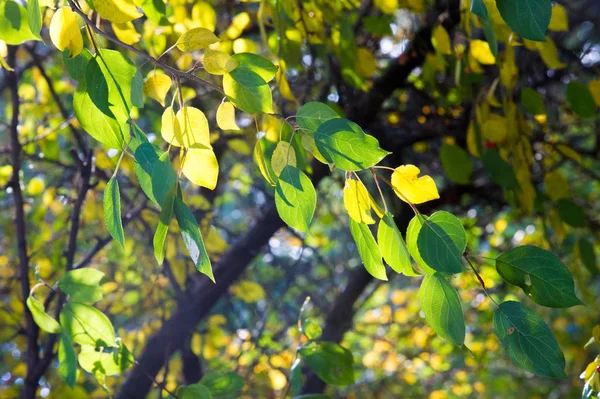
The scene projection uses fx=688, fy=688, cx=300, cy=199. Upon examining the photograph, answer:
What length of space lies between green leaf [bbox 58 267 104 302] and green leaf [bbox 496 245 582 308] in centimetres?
43

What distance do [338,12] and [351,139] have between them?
703 millimetres

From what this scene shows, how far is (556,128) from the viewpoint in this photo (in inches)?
74.2

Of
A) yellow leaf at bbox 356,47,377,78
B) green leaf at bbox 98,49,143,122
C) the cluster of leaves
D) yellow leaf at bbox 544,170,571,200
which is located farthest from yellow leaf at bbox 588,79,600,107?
green leaf at bbox 98,49,143,122

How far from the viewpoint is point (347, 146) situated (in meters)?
0.52

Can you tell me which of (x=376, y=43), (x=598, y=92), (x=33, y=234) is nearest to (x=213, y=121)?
(x=376, y=43)

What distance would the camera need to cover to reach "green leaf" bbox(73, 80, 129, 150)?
552 millimetres

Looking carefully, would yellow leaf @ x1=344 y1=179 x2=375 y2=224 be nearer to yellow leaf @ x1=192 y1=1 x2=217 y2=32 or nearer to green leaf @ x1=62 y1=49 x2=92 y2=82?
green leaf @ x1=62 y1=49 x2=92 y2=82

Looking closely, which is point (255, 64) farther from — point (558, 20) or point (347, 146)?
point (558, 20)

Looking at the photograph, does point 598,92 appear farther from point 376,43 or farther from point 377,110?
point 376,43

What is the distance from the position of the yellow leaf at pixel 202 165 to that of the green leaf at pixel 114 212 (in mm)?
58

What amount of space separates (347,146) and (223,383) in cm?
44

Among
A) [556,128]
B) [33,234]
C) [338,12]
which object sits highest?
[338,12]

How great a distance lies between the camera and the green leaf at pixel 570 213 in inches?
49.2

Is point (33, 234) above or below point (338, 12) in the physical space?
below
